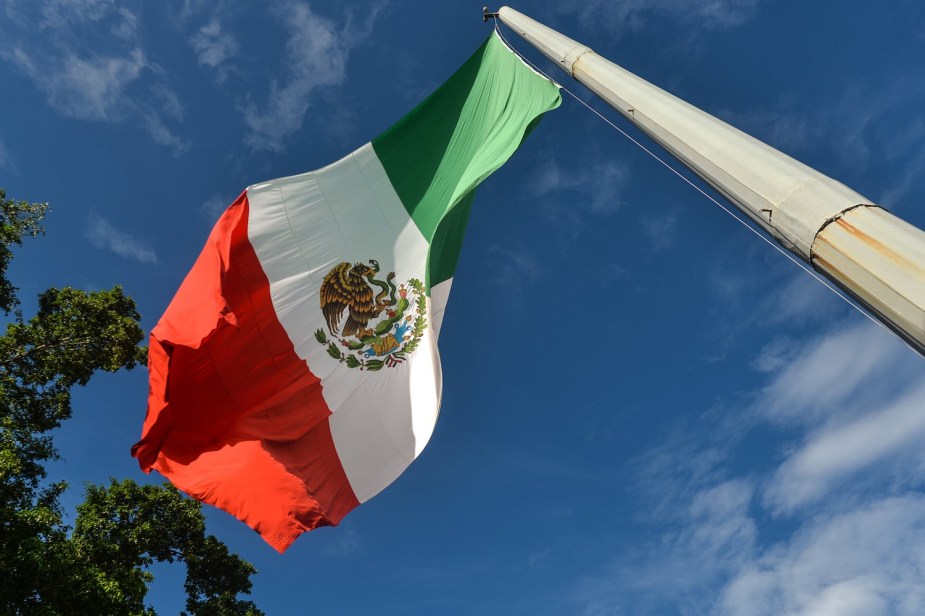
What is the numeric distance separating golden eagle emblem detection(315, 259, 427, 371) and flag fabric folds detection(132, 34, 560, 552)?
0.02m

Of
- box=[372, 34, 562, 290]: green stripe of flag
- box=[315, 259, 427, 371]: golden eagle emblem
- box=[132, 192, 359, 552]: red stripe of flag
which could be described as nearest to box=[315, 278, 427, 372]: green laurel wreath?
box=[315, 259, 427, 371]: golden eagle emblem

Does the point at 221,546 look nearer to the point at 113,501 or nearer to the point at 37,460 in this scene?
the point at 113,501

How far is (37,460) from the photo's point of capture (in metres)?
12.5

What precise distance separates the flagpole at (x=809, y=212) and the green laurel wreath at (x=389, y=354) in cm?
459

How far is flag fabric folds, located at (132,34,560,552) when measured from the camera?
7.27 m

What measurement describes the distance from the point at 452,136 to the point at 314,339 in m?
3.95

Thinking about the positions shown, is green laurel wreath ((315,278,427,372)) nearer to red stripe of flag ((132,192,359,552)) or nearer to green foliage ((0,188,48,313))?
red stripe of flag ((132,192,359,552))

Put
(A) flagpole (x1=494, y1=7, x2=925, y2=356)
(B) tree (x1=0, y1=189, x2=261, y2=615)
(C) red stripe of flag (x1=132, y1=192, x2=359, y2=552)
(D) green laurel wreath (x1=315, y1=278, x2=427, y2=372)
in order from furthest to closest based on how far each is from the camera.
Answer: (B) tree (x1=0, y1=189, x2=261, y2=615), (D) green laurel wreath (x1=315, y1=278, x2=427, y2=372), (C) red stripe of flag (x1=132, y1=192, x2=359, y2=552), (A) flagpole (x1=494, y1=7, x2=925, y2=356)

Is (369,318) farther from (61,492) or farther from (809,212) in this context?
(61,492)

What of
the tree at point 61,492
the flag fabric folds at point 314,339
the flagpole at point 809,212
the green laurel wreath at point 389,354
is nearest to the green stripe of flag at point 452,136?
the flag fabric folds at point 314,339

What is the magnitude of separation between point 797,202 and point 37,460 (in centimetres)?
1530

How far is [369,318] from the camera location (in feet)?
26.9

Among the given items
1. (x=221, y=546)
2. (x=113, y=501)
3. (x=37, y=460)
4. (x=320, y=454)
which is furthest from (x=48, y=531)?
(x=221, y=546)

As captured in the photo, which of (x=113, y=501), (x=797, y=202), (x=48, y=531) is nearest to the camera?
(x=797, y=202)
